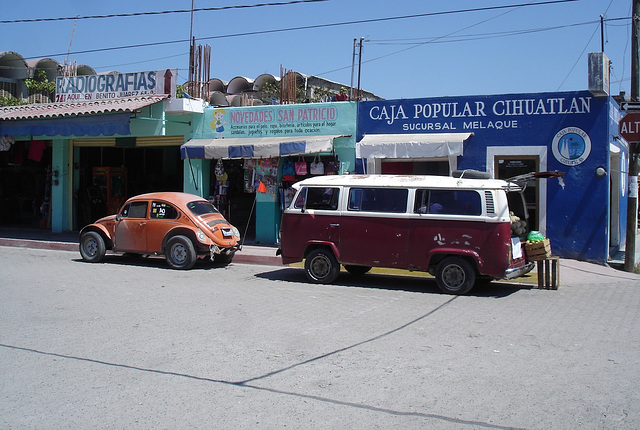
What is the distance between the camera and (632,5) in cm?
1352

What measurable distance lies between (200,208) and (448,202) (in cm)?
617

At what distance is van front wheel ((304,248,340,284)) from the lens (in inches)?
454

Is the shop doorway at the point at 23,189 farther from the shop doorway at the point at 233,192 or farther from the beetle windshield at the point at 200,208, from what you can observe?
the beetle windshield at the point at 200,208

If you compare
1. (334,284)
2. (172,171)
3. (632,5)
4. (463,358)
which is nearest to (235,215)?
(172,171)

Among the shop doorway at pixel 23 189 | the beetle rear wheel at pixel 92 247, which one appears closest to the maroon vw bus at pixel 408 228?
the beetle rear wheel at pixel 92 247

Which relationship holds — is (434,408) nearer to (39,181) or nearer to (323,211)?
(323,211)

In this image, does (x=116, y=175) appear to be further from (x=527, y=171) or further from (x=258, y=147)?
(x=527, y=171)

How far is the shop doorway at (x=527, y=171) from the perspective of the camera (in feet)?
49.1

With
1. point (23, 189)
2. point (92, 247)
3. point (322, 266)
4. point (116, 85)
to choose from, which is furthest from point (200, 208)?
point (23, 189)

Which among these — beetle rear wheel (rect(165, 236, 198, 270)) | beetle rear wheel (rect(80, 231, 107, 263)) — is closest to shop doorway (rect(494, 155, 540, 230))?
beetle rear wheel (rect(165, 236, 198, 270))

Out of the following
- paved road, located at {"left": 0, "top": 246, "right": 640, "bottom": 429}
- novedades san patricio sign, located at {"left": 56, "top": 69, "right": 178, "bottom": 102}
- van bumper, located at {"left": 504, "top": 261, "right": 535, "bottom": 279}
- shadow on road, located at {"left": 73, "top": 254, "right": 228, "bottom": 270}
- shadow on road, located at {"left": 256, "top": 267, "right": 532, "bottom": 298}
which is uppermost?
novedades san patricio sign, located at {"left": 56, "top": 69, "right": 178, "bottom": 102}

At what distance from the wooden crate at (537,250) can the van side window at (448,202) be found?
1.51 m

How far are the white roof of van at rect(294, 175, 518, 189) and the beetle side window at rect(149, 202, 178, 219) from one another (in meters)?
3.34

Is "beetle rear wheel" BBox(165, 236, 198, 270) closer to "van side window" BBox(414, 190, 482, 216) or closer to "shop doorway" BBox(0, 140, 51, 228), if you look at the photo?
"van side window" BBox(414, 190, 482, 216)
